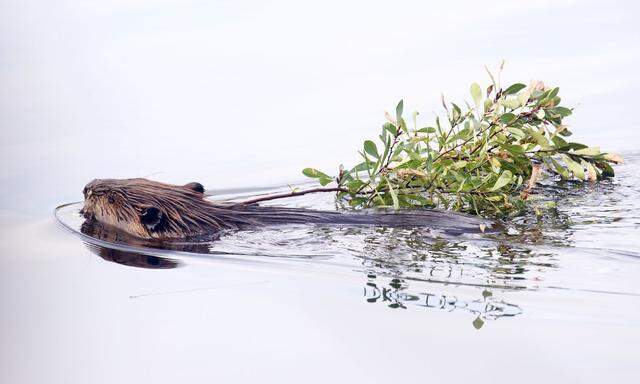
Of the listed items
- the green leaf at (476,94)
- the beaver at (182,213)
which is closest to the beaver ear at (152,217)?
the beaver at (182,213)

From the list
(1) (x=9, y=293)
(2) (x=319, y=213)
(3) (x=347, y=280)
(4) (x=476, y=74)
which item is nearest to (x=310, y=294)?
(3) (x=347, y=280)

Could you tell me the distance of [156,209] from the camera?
22.8 feet

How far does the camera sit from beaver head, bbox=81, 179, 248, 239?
6984 mm

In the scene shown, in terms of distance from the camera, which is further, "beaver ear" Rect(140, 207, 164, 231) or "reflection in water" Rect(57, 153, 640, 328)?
"beaver ear" Rect(140, 207, 164, 231)

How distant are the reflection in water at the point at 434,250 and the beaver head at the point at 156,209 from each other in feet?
0.36

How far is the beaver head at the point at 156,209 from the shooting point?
6.98 meters

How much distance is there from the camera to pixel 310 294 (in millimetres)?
5535

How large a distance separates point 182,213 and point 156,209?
0.59 feet

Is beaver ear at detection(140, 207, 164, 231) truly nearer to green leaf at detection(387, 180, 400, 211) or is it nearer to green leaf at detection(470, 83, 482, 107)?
green leaf at detection(387, 180, 400, 211)

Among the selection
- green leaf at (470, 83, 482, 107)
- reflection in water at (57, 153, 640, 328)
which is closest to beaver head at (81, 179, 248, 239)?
reflection in water at (57, 153, 640, 328)

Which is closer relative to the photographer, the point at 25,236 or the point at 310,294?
the point at 310,294

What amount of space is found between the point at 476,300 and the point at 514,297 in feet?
0.63

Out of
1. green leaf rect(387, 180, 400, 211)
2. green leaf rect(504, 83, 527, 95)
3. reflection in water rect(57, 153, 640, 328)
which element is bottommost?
reflection in water rect(57, 153, 640, 328)

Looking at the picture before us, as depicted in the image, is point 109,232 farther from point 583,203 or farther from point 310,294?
point 583,203
